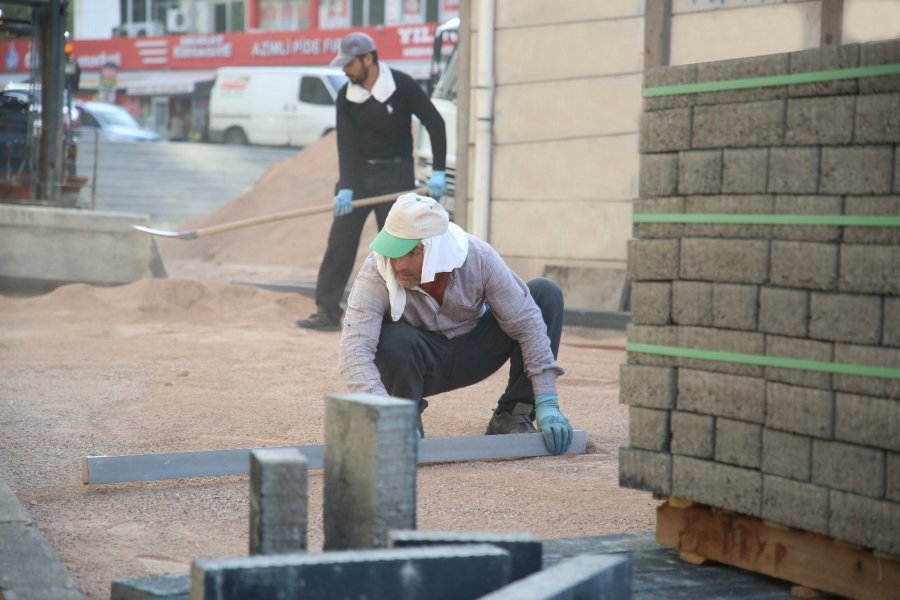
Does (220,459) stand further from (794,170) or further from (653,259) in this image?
(794,170)

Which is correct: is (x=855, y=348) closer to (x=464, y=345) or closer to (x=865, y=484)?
(x=865, y=484)

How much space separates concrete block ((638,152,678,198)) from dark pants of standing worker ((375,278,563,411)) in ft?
5.53

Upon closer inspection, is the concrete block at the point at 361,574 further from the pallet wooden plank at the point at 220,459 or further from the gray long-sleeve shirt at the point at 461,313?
the gray long-sleeve shirt at the point at 461,313

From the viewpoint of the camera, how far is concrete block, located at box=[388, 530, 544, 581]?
255 cm

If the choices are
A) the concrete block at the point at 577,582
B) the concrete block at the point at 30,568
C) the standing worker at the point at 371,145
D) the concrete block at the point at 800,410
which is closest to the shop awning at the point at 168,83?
the standing worker at the point at 371,145

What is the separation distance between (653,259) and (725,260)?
24cm

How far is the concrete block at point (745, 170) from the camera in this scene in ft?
10.00

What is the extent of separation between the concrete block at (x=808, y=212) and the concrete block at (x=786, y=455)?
1.56ft

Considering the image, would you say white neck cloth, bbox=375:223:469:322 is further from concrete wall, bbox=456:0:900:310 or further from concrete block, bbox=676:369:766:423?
concrete wall, bbox=456:0:900:310

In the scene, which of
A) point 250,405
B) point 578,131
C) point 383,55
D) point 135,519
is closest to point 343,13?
point 383,55

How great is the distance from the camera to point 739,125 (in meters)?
3.11

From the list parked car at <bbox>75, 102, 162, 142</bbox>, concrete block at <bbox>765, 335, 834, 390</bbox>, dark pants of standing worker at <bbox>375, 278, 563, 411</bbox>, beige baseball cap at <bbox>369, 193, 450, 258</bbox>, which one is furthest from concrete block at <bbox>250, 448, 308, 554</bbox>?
parked car at <bbox>75, 102, 162, 142</bbox>

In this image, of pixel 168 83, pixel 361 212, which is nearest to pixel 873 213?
pixel 361 212

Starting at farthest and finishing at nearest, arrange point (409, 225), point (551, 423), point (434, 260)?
point (551, 423), point (434, 260), point (409, 225)
